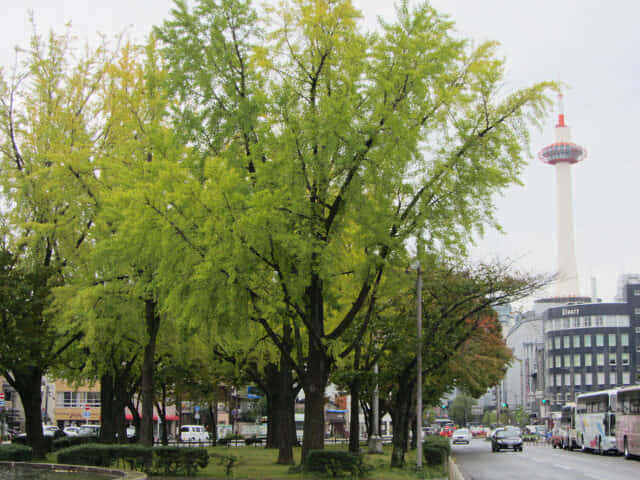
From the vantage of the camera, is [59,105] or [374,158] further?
[59,105]

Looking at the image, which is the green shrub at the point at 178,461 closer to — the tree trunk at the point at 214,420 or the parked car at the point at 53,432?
the parked car at the point at 53,432

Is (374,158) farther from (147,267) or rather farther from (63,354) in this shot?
(63,354)

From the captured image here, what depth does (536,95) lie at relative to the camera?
2009cm

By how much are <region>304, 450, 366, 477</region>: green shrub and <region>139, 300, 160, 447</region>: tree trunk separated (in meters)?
6.59

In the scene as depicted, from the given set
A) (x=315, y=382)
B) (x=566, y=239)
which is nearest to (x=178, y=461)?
(x=315, y=382)

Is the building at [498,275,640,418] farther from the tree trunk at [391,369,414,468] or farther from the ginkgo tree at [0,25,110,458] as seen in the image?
the ginkgo tree at [0,25,110,458]

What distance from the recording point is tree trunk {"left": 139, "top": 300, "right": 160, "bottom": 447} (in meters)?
24.3

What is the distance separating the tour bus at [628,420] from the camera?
36.8 m

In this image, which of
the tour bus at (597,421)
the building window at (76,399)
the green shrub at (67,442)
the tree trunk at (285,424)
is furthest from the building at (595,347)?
the tree trunk at (285,424)

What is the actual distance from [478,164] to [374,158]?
311 centimetres

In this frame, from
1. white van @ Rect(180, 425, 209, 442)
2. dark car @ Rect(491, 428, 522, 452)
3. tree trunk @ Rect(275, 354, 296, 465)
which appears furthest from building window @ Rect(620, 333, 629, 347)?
tree trunk @ Rect(275, 354, 296, 465)

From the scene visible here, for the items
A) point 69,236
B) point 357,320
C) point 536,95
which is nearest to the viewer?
point 536,95

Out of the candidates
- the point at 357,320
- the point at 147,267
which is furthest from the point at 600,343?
the point at 147,267

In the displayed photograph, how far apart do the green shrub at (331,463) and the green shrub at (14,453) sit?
961 cm
